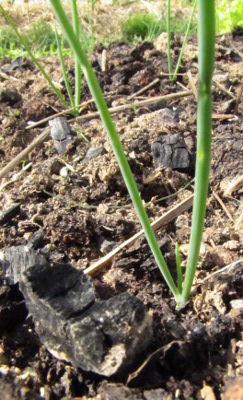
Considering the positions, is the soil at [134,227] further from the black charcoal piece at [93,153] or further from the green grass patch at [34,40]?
the green grass patch at [34,40]

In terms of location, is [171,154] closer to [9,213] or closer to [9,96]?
[9,213]

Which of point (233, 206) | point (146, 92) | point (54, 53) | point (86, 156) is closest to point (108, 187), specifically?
point (86, 156)

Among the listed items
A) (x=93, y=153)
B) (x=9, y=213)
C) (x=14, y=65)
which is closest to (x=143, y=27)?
(x=14, y=65)

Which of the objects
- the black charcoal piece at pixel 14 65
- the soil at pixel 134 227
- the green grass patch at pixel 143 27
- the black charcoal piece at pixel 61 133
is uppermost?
the black charcoal piece at pixel 14 65

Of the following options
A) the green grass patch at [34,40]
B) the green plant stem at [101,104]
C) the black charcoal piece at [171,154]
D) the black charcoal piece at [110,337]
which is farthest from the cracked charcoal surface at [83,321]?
the green grass patch at [34,40]

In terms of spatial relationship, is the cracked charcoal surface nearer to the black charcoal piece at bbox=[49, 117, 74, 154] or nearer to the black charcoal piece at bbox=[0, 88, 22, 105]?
the black charcoal piece at bbox=[49, 117, 74, 154]

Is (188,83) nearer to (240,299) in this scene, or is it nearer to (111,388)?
(240,299)
